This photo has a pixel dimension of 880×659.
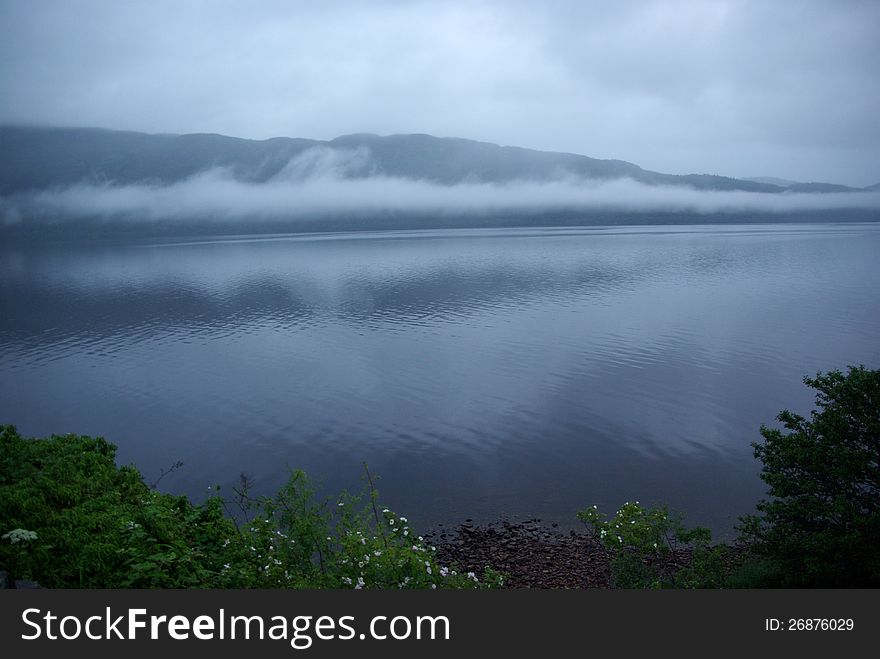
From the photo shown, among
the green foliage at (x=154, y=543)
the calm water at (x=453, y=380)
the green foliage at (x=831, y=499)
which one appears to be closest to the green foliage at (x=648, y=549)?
the green foliage at (x=831, y=499)

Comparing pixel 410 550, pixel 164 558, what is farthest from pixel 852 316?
pixel 164 558

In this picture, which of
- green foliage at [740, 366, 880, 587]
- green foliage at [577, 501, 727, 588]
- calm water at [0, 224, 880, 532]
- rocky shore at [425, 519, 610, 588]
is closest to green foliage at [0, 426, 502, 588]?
green foliage at [577, 501, 727, 588]

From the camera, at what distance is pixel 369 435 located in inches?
1540

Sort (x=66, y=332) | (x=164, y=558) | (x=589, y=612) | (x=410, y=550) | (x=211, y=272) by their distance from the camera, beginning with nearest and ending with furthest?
(x=589, y=612) → (x=164, y=558) → (x=410, y=550) → (x=66, y=332) → (x=211, y=272)

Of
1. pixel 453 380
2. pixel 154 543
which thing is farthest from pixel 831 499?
pixel 453 380

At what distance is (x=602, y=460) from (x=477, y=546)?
42.1ft

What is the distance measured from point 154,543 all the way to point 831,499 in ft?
64.6

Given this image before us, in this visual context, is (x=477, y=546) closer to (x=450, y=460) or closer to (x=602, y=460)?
(x=450, y=460)

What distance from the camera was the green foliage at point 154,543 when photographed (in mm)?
12023

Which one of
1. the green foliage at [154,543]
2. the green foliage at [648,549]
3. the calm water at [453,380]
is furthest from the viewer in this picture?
the calm water at [453,380]

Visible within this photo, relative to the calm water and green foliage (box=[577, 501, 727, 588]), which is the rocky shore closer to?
the calm water

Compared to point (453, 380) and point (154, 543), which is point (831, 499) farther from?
point (453, 380)

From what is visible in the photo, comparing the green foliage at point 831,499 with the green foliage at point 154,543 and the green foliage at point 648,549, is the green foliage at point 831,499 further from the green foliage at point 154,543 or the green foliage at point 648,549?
the green foliage at point 154,543

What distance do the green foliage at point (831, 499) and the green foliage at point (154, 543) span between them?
9.13 m
